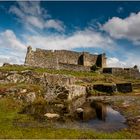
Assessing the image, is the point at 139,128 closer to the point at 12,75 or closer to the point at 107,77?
the point at 12,75

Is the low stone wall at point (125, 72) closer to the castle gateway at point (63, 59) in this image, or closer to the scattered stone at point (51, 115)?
the castle gateway at point (63, 59)

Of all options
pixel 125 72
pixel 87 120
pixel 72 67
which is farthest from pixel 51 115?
pixel 125 72

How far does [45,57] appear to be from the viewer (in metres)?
78.2

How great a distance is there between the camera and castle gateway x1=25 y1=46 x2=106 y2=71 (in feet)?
251

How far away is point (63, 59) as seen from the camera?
3430 inches

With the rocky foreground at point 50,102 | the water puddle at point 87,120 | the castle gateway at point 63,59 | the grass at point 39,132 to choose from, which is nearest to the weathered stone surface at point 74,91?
the rocky foreground at point 50,102

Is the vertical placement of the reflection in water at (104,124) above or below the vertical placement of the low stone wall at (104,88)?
below

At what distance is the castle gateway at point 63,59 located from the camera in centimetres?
7644

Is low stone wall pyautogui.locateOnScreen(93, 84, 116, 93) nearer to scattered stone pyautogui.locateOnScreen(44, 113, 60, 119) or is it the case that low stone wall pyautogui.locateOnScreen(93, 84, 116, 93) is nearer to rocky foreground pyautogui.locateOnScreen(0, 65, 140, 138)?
rocky foreground pyautogui.locateOnScreen(0, 65, 140, 138)

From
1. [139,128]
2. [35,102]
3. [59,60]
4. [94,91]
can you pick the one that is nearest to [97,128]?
[139,128]

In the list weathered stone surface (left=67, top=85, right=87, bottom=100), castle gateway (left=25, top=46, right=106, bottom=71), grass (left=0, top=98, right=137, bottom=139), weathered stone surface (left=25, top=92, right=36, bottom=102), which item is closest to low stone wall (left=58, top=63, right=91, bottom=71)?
castle gateway (left=25, top=46, right=106, bottom=71)

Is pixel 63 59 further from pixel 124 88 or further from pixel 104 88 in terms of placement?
pixel 124 88

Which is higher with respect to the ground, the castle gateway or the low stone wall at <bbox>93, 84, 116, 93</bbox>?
the castle gateway

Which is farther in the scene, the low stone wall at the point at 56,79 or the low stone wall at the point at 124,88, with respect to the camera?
the low stone wall at the point at 124,88
